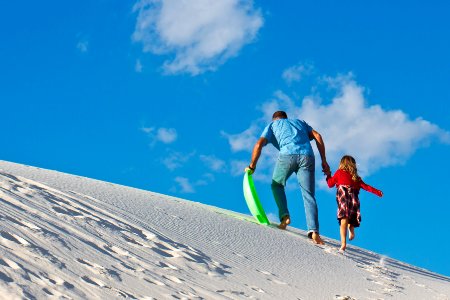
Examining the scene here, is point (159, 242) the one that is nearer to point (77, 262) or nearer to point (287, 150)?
point (77, 262)

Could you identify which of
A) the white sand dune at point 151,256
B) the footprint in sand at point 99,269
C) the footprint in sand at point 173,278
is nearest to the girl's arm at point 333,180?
the white sand dune at point 151,256

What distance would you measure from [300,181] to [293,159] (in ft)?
0.91

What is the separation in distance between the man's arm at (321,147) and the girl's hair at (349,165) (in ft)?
0.87

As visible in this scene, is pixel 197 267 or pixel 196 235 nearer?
pixel 197 267

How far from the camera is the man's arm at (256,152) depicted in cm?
761

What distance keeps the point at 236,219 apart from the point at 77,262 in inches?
149

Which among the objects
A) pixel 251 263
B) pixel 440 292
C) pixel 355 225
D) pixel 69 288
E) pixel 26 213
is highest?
pixel 355 225

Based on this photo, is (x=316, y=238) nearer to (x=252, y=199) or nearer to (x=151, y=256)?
(x=252, y=199)

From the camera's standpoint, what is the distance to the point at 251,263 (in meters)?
4.88

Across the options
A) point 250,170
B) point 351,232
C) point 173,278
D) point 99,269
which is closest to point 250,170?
point 250,170

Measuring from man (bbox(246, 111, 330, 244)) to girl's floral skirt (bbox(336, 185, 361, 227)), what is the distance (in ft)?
1.11

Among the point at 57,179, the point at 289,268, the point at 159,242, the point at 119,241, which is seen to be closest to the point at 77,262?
the point at 119,241

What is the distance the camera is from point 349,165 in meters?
7.52

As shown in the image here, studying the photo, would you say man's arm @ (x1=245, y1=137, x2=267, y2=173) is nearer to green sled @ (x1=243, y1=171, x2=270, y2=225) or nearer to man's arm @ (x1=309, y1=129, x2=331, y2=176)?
green sled @ (x1=243, y1=171, x2=270, y2=225)
